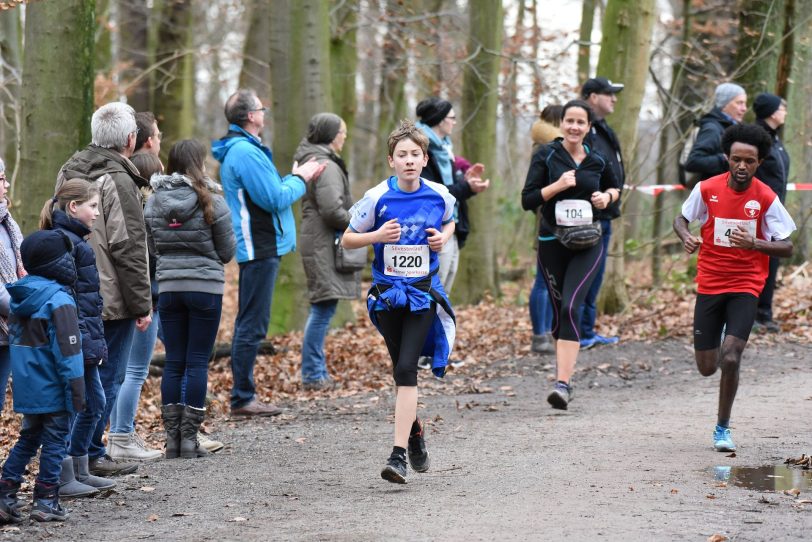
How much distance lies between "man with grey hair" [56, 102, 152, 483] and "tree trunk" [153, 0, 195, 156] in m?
13.9

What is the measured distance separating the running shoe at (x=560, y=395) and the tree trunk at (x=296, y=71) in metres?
5.75

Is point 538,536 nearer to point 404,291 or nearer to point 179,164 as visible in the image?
point 404,291

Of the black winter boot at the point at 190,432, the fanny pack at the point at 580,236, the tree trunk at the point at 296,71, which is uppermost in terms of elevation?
the tree trunk at the point at 296,71

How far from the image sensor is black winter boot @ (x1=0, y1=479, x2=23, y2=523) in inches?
223

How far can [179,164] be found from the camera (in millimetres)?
A: 7457

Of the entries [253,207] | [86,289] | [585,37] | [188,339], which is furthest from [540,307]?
[585,37]

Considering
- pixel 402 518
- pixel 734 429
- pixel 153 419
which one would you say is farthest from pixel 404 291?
pixel 153 419

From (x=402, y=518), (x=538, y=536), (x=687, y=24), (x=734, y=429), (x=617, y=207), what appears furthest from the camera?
(x=687, y=24)

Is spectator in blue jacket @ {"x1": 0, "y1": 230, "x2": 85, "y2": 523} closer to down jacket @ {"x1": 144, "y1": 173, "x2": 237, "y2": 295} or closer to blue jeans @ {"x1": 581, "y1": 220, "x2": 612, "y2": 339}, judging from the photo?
down jacket @ {"x1": 144, "y1": 173, "x2": 237, "y2": 295}

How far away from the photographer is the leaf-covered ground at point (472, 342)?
1037 centimetres

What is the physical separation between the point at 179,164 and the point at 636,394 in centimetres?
482

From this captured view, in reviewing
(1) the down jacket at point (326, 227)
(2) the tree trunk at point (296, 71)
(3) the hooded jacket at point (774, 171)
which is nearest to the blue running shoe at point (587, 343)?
(3) the hooded jacket at point (774, 171)

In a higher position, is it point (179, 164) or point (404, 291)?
point (179, 164)

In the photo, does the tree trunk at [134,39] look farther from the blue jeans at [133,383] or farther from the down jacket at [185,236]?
the down jacket at [185,236]
